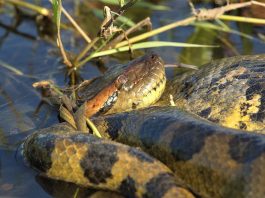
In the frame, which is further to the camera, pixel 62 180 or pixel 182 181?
pixel 62 180

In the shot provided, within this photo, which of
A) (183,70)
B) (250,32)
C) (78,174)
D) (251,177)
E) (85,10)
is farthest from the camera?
(85,10)

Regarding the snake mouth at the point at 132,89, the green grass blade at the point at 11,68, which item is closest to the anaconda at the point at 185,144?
the snake mouth at the point at 132,89

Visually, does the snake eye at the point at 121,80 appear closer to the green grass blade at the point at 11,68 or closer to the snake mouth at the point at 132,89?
the snake mouth at the point at 132,89

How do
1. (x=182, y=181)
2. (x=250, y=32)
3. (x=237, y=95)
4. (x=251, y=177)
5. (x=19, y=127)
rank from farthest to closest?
(x=250, y=32), (x=19, y=127), (x=237, y=95), (x=182, y=181), (x=251, y=177)

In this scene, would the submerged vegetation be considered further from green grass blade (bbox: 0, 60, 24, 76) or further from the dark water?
green grass blade (bbox: 0, 60, 24, 76)

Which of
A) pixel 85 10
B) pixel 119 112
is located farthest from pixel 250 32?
pixel 119 112

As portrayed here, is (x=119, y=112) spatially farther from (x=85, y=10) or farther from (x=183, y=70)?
(x=85, y=10)

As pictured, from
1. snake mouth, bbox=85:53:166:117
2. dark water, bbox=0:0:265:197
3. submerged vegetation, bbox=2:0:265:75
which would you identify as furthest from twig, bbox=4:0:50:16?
snake mouth, bbox=85:53:166:117

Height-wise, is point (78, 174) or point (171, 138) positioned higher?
point (171, 138)
